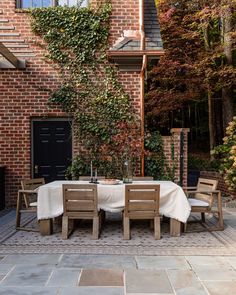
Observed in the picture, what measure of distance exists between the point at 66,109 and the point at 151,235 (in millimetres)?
4207

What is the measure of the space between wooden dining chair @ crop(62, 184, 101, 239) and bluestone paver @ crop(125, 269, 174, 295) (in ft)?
6.07

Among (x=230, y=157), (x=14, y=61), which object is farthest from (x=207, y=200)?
(x=14, y=61)

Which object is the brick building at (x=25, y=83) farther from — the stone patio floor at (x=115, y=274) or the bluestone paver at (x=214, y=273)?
the bluestone paver at (x=214, y=273)

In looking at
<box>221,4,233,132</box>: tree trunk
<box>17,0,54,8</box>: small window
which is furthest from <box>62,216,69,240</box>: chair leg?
<box>221,4,233,132</box>: tree trunk

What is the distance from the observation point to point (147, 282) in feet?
14.2

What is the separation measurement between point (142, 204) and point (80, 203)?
100 cm

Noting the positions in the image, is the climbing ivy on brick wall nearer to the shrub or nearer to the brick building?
the brick building

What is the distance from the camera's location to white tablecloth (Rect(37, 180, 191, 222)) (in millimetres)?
6602

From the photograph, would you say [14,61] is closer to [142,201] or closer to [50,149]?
[50,149]

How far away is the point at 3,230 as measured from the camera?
23.4ft

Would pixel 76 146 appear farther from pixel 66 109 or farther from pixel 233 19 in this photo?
pixel 233 19

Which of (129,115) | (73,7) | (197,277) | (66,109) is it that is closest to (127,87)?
(129,115)

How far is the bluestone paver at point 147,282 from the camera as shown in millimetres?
4059

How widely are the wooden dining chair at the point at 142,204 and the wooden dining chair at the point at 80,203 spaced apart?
496 mm
